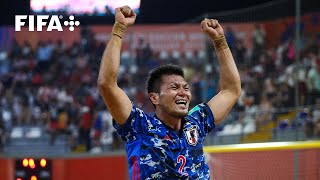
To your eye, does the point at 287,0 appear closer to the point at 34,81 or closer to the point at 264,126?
the point at 264,126

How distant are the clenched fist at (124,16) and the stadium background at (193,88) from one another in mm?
3306

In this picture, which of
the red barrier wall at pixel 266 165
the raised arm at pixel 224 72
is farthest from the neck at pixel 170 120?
the red barrier wall at pixel 266 165

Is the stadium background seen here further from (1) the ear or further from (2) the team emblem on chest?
(1) the ear

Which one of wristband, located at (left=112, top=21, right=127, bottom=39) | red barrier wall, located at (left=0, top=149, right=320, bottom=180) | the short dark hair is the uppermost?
wristband, located at (left=112, top=21, right=127, bottom=39)

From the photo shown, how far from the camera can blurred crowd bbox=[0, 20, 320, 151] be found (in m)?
11.3

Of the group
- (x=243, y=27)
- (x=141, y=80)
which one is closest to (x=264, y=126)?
(x=243, y=27)

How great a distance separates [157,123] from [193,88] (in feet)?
25.7

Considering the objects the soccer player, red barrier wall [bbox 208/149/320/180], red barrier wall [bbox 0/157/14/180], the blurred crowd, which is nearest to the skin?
the soccer player

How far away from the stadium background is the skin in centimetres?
255

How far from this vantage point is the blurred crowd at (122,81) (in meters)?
11.3

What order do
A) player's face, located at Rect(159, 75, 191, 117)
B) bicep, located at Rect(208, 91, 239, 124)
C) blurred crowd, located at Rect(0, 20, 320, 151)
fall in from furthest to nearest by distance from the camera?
1. blurred crowd, located at Rect(0, 20, 320, 151)
2. bicep, located at Rect(208, 91, 239, 124)
3. player's face, located at Rect(159, 75, 191, 117)

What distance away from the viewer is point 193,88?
12.1 m

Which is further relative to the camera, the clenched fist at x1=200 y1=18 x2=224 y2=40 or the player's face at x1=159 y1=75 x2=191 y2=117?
the clenched fist at x1=200 y1=18 x2=224 y2=40

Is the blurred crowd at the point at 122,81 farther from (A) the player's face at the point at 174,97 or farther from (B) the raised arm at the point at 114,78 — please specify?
(B) the raised arm at the point at 114,78
